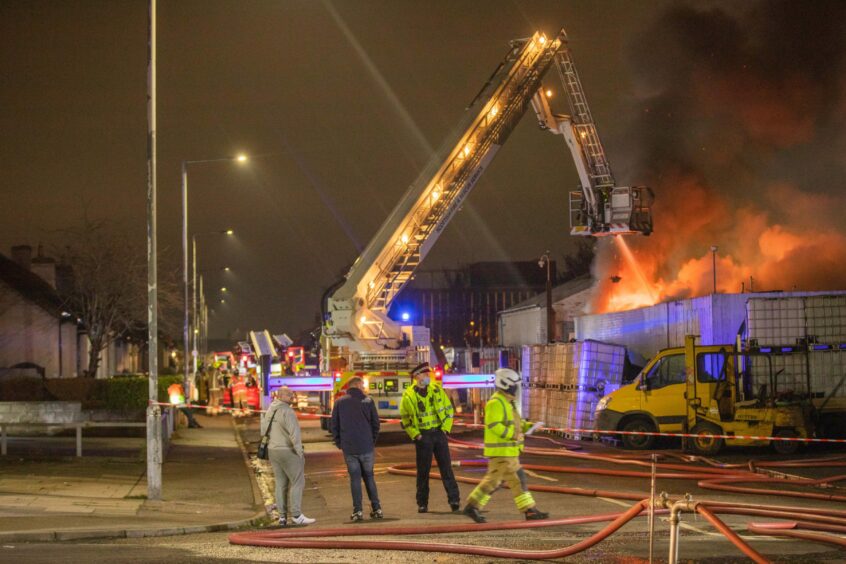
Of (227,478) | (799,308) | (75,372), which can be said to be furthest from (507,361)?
(75,372)

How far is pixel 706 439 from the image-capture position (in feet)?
66.0

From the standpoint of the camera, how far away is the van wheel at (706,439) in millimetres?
19891

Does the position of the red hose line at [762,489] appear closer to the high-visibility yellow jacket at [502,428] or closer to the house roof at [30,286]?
the high-visibility yellow jacket at [502,428]

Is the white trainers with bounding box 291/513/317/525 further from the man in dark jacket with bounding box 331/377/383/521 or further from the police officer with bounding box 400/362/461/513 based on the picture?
the police officer with bounding box 400/362/461/513

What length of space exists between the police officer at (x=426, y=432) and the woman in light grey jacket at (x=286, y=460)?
134cm

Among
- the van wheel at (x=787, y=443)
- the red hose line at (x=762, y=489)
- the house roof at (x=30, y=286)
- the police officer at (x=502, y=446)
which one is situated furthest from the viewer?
the house roof at (x=30, y=286)

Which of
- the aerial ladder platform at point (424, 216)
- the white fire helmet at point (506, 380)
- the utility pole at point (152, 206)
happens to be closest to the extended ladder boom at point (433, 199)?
the aerial ladder platform at point (424, 216)

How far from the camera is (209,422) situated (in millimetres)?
34656

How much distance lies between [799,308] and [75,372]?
35.7 meters

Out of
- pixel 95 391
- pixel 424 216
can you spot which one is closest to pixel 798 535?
pixel 424 216

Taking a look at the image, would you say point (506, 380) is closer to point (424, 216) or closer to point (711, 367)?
point (711, 367)

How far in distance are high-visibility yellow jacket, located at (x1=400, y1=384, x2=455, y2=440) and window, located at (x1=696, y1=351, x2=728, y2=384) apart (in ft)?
30.0

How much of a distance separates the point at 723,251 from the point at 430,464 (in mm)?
25126

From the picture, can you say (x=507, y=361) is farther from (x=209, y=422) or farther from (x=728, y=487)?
(x=728, y=487)
